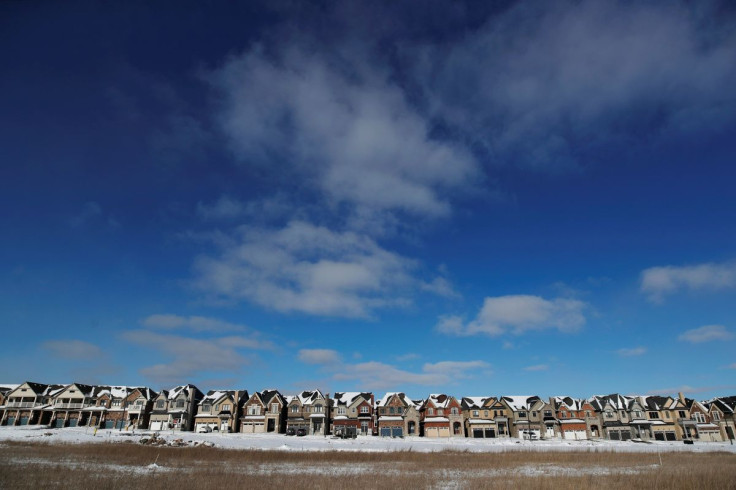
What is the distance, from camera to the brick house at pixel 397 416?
8825 cm

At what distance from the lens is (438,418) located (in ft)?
294

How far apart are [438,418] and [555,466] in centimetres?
5847

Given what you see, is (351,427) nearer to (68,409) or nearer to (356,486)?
(68,409)

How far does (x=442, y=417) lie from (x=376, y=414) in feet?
44.8

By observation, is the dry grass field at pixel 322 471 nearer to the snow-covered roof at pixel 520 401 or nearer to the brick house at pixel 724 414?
the snow-covered roof at pixel 520 401

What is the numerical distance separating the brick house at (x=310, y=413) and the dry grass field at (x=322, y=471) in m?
47.9

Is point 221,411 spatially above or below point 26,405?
below

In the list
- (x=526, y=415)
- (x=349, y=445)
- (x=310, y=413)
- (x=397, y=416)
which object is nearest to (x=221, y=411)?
(x=310, y=413)

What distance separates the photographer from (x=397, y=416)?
89.3 m

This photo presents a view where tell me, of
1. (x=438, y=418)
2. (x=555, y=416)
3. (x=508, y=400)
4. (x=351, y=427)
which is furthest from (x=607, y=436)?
(x=351, y=427)

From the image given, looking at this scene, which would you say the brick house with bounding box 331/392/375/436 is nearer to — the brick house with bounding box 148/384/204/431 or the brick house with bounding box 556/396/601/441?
the brick house with bounding box 148/384/204/431

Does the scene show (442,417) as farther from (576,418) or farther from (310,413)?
(576,418)

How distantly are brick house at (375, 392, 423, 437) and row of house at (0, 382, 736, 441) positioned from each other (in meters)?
0.20

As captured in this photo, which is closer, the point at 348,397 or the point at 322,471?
the point at 322,471
